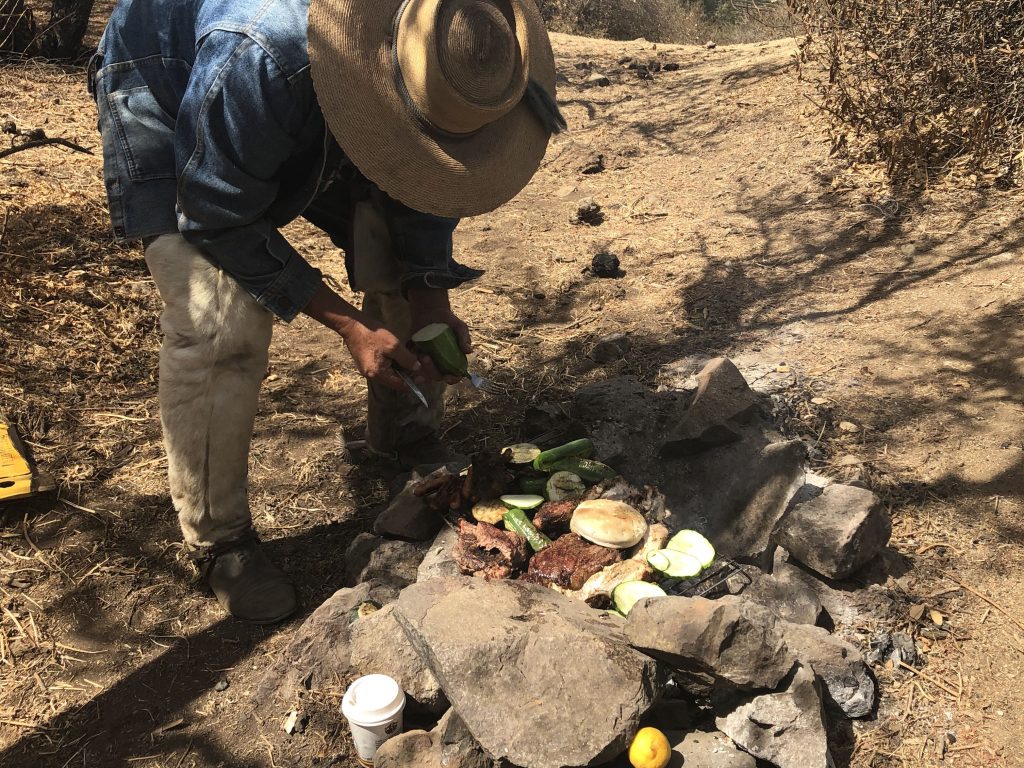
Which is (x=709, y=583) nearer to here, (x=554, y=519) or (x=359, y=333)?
(x=554, y=519)

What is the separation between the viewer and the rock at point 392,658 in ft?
8.36

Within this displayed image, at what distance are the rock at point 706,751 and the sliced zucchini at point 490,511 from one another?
97cm

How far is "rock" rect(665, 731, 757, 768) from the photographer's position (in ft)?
7.44

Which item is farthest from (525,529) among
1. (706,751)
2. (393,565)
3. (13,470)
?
(13,470)

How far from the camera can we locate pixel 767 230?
5734 mm

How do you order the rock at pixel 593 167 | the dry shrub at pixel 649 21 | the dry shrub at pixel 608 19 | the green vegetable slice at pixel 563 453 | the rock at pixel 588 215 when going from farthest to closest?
the dry shrub at pixel 608 19
the dry shrub at pixel 649 21
the rock at pixel 593 167
the rock at pixel 588 215
the green vegetable slice at pixel 563 453

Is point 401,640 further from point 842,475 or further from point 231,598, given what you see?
point 842,475

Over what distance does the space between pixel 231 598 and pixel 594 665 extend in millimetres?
1504

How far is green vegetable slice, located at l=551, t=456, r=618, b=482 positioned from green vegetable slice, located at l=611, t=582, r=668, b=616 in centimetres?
57

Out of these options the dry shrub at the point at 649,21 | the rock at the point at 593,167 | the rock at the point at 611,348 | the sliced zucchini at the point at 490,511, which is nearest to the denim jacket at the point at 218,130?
the sliced zucchini at the point at 490,511

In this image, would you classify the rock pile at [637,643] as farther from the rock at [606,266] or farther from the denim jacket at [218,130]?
the rock at [606,266]

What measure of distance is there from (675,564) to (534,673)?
725 mm

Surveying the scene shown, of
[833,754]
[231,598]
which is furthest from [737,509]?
[231,598]

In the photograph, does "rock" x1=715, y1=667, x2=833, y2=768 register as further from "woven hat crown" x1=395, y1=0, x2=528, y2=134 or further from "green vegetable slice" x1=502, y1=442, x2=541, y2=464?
"woven hat crown" x1=395, y1=0, x2=528, y2=134
